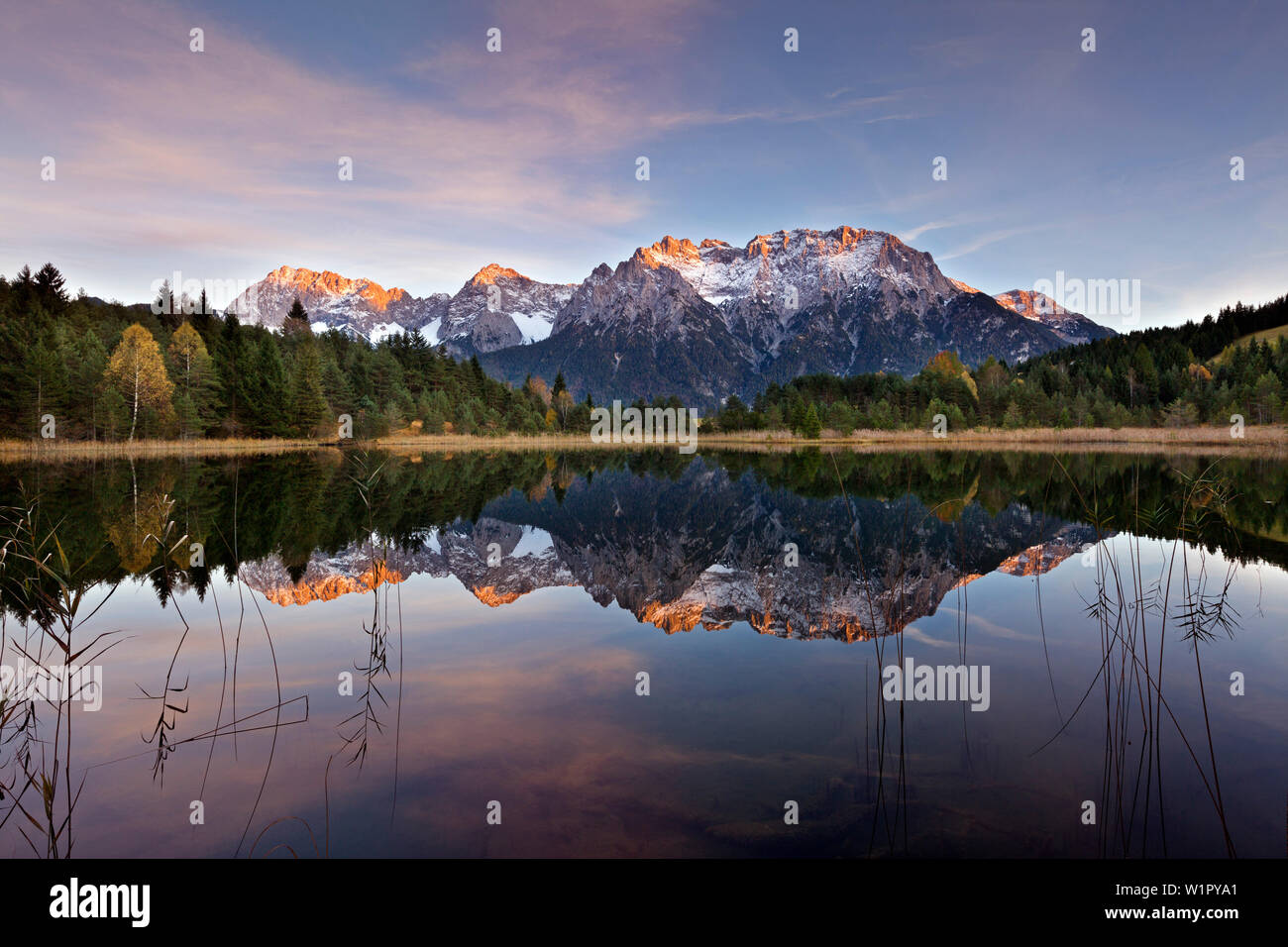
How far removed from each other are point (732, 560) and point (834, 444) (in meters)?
85.1

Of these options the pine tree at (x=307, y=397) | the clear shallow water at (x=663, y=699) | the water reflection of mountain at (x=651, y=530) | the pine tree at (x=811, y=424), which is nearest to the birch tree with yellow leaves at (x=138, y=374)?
the pine tree at (x=307, y=397)

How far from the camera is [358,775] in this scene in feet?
20.7

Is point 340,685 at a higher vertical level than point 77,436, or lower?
lower

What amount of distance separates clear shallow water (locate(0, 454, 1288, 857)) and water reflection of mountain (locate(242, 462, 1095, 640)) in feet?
0.48

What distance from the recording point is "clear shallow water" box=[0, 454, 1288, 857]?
5.45m

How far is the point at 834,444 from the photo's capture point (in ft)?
325

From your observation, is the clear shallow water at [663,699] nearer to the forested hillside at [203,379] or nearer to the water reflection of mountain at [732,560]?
the water reflection of mountain at [732,560]

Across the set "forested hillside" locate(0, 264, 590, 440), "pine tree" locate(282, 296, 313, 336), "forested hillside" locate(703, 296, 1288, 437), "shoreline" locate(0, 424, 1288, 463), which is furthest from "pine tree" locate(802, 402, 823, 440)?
"pine tree" locate(282, 296, 313, 336)

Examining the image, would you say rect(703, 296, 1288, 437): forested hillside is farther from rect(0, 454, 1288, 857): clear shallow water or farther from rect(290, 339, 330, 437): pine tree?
rect(0, 454, 1288, 857): clear shallow water

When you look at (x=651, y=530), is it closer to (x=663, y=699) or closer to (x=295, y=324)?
(x=663, y=699)

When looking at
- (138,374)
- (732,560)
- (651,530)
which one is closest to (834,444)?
(651,530)
